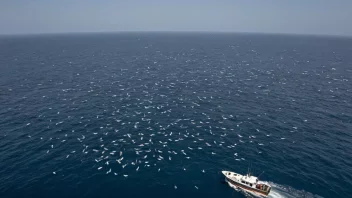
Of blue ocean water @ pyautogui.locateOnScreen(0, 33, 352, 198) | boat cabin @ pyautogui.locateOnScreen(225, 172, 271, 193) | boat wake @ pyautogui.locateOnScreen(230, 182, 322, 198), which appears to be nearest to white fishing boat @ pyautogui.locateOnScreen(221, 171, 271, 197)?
boat cabin @ pyautogui.locateOnScreen(225, 172, 271, 193)

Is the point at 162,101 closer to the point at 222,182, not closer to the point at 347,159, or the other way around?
the point at 222,182

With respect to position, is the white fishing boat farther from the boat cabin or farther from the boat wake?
the boat wake

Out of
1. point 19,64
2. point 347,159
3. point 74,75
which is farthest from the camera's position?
point 19,64

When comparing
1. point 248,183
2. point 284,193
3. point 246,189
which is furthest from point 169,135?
point 284,193

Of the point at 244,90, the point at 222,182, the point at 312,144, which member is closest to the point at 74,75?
the point at 244,90

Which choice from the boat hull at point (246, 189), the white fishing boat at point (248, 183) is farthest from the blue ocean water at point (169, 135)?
the white fishing boat at point (248, 183)

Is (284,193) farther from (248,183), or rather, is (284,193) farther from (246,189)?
(246,189)
